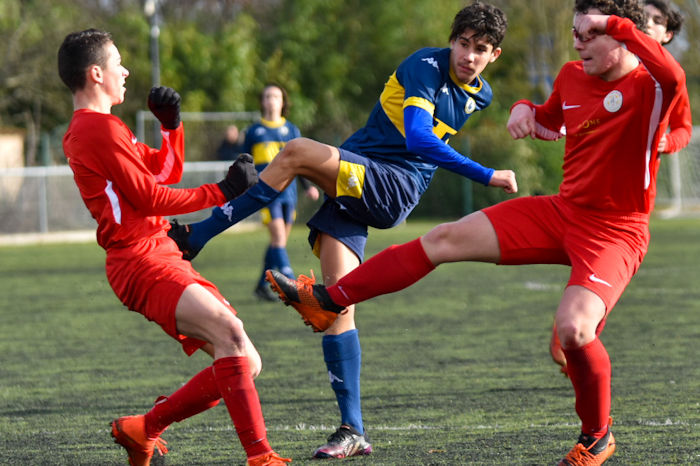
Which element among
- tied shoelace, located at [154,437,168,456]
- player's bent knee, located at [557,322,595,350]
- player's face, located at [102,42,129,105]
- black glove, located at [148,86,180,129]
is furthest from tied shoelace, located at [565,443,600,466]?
player's face, located at [102,42,129,105]

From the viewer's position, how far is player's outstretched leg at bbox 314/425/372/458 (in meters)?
4.91

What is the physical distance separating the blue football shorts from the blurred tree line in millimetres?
17552

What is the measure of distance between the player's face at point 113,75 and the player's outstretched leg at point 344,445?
1.74 m

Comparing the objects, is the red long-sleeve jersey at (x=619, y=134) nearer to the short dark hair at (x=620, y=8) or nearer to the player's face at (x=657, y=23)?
the short dark hair at (x=620, y=8)

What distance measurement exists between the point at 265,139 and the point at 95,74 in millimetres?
7173

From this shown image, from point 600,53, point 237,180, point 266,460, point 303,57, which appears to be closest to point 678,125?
point 600,53

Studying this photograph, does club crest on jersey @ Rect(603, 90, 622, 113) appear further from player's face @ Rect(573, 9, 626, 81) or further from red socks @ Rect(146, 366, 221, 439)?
red socks @ Rect(146, 366, 221, 439)

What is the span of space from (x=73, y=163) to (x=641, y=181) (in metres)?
2.29

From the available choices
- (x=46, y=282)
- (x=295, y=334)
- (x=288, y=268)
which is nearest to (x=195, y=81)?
(x=46, y=282)

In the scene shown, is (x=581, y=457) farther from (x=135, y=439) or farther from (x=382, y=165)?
(x=135, y=439)

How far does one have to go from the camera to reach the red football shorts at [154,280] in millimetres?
4387

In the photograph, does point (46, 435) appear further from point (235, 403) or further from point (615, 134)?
Result: point (615, 134)

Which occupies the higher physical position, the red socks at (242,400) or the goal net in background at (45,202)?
the red socks at (242,400)

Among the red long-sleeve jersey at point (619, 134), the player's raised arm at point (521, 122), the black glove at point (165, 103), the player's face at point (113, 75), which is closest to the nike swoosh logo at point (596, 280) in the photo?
the red long-sleeve jersey at point (619, 134)
